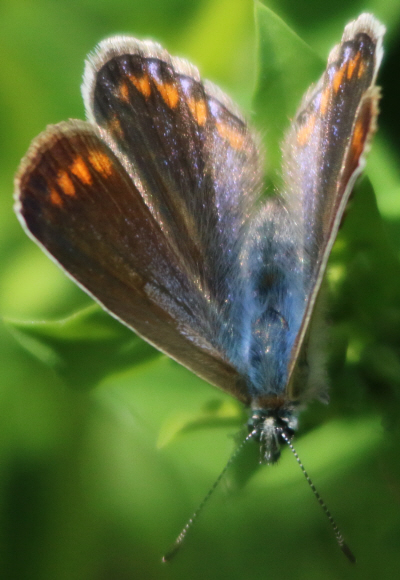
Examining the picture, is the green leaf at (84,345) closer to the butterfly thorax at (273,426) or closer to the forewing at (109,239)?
the forewing at (109,239)

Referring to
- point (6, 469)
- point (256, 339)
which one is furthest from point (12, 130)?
point (256, 339)

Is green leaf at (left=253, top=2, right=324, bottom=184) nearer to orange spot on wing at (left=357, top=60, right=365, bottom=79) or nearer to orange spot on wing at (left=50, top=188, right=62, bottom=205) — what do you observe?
orange spot on wing at (left=357, top=60, right=365, bottom=79)

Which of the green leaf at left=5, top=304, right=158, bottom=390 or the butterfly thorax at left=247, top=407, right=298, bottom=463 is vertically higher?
the green leaf at left=5, top=304, right=158, bottom=390

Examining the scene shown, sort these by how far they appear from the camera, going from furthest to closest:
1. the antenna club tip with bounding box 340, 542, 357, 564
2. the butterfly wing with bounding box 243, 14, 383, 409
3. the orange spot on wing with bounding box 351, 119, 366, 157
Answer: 1. the antenna club tip with bounding box 340, 542, 357, 564
2. the butterfly wing with bounding box 243, 14, 383, 409
3. the orange spot on wing with bounding box 351, 119, 366, 157

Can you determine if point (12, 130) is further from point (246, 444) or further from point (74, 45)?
point (246, 444)

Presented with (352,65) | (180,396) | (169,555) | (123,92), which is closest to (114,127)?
(123,92)

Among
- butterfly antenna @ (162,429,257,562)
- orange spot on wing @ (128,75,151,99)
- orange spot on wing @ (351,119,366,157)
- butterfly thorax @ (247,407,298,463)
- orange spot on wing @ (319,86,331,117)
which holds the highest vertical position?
orange spot on wing @ (128,75,151,99)

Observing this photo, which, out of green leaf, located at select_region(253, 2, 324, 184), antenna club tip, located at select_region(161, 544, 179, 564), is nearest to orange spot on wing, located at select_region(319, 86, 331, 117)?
green leaf, located at select_region(253, 2, 324, 184)
